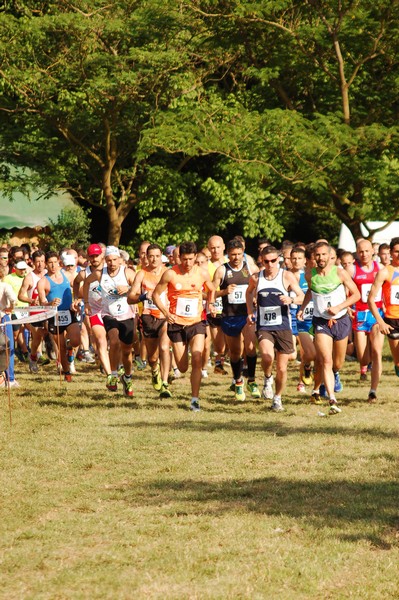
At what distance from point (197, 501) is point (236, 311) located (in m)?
6.45

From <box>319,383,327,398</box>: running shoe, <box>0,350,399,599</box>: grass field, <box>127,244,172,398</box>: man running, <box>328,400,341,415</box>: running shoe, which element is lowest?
<box>0,350,399,599</box>: grass field

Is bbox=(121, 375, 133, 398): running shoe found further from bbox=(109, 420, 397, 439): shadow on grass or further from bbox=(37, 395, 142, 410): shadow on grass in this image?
bbox=(109, 420, 397, 439): shadow on grass

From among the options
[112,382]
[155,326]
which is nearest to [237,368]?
[155,326]

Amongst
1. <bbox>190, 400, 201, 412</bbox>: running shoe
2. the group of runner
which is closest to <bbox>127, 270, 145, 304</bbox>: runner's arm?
the group of runner

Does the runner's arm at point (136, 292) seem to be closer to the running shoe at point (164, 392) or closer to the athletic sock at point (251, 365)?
the running shoe at point (164, 392)

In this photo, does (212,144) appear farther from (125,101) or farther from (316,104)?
(125,101)

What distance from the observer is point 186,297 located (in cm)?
1353

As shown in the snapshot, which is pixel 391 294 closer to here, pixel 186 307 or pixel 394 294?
pixel 394 294

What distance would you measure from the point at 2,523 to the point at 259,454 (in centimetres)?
311

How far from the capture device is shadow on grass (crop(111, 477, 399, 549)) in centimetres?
760

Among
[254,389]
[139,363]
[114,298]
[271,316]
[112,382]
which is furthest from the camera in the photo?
[139,363]

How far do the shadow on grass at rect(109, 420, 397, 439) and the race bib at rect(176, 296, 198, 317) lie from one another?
1574 mm

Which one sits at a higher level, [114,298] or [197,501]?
[114,298]

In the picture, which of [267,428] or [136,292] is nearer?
[267,428]
